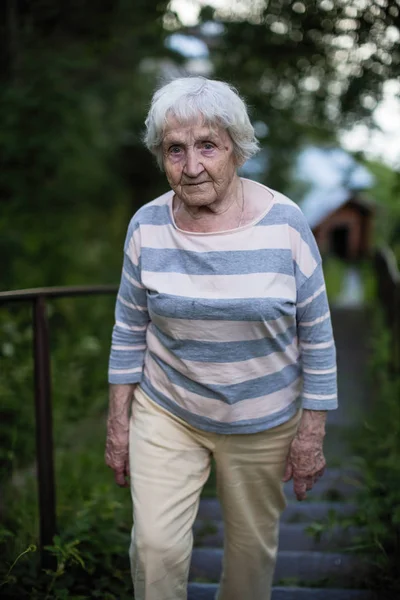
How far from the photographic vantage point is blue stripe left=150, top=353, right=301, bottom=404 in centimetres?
210

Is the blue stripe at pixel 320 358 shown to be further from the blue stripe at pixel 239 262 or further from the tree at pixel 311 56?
the tree at pixel 311 56

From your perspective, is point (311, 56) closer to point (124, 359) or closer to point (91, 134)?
point (124, 359)

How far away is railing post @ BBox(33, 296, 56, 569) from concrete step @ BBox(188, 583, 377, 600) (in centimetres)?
58

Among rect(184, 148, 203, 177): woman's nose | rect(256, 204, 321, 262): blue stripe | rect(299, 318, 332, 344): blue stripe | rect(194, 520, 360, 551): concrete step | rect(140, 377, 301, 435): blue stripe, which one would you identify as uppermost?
rect(184, 148, 203, 177): woman's nose

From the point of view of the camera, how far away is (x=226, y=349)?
205cm

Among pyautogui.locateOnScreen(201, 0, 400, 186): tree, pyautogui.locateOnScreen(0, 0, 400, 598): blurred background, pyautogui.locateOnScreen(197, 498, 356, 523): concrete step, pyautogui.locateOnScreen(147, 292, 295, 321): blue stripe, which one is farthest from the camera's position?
pyautogui.locateOnScreen(197, 498, 356, 523): concrete step

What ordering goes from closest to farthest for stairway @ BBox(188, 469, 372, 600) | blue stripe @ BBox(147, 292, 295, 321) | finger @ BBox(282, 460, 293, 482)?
blue stripe @ BBox(147, 292, 295, 321) → finger @ BBox(282, 460, 293, 482) → stairway @ BBox(188, 469, 372, 600)

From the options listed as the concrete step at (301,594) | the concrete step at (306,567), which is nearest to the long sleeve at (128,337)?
the concrete step at (301,594)

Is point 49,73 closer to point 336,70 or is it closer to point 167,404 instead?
point 336,70

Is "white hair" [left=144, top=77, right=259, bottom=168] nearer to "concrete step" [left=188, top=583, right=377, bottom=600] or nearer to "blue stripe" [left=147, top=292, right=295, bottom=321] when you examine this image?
"blue stripe" [left=147, top=292, right=295, bottom=321]

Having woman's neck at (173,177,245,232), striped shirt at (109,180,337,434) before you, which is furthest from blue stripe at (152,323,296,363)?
woman's neck at (173,177,245,232)

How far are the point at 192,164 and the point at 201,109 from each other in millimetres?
151

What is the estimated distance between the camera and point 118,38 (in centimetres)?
463

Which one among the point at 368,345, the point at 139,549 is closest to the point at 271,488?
→ the point at 139,549
